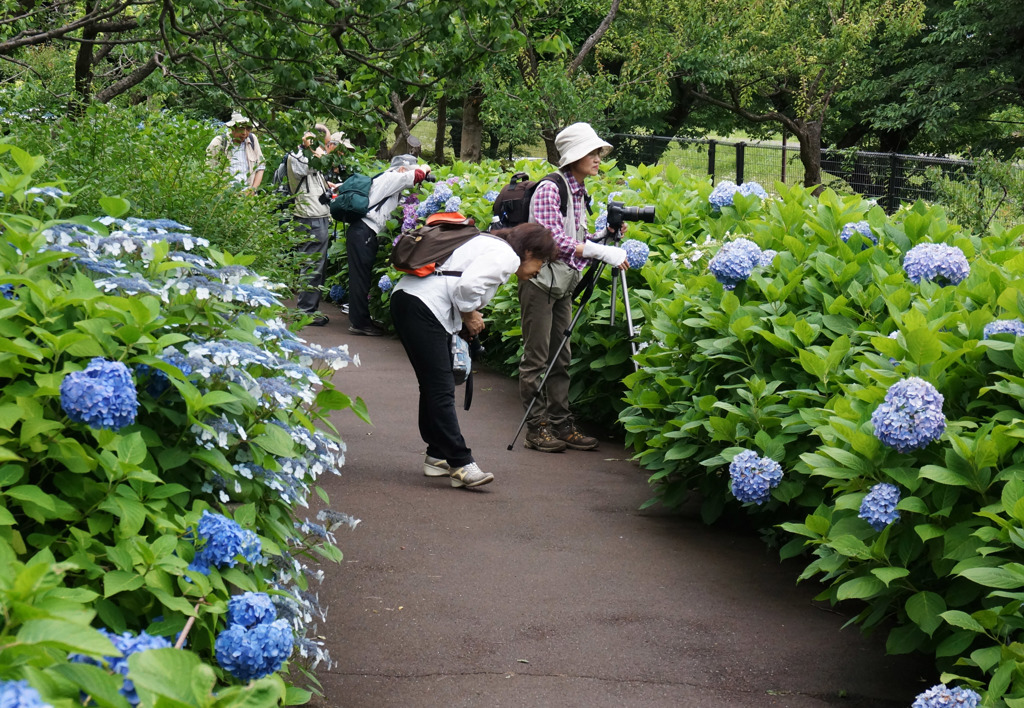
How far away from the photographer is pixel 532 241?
6031mm

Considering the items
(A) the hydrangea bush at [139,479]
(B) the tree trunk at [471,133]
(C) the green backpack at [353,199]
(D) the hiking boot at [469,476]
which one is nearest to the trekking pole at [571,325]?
(D) the hiking boot at [469,476]

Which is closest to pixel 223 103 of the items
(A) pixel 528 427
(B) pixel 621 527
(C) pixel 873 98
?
(A) pixel 528 427

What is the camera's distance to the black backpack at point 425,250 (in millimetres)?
5934

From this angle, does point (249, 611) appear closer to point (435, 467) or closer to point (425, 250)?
point (425, 250)

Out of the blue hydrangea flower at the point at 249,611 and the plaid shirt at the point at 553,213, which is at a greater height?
the plaid shirt at the point at 553,213

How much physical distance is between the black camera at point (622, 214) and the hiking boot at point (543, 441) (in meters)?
1.43

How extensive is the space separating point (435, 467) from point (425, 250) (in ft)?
4.55

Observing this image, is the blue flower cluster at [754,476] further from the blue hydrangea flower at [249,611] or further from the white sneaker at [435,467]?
the blue hydrangea flower at [249,611]

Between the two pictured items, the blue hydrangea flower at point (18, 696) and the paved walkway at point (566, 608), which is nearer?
the blue hydrangea flower at point (18, 696)

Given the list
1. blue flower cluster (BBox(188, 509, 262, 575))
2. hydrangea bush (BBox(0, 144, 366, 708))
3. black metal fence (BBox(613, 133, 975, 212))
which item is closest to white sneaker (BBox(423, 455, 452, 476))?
hydrangea bush (BBox(0, 144, 366, 708))

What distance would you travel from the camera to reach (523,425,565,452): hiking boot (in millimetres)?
7184

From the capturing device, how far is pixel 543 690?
12.7 ft

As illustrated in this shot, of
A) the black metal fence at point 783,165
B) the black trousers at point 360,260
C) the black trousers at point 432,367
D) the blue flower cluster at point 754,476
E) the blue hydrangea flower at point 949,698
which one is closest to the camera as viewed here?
the blue hydrangea flower at point 949,698

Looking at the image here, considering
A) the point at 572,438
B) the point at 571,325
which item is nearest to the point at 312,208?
the point at 571,325
